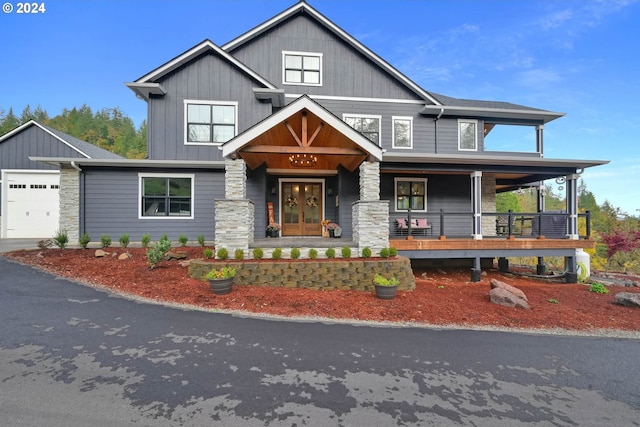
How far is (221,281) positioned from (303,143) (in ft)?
13.6

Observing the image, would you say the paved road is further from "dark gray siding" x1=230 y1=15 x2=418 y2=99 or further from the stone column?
"dark gray siding" x1=230 y1=15 x2=418 y2=99

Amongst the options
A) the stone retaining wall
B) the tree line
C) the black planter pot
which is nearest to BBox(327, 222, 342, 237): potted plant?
the stone retaining wall

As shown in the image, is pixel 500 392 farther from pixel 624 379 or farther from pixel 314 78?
pixel 314 78

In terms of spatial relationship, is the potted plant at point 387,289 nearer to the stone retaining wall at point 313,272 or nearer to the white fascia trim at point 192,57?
the stone retaining wall at point 313,272

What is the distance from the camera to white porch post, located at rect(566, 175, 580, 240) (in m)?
9.97

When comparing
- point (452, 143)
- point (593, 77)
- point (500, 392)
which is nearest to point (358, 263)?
point (500, 392)

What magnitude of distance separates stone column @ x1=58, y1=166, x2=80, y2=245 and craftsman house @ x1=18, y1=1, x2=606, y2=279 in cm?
5

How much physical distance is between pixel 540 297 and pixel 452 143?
25.6 feet

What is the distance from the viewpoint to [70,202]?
10078mm

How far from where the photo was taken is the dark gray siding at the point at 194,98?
10734 mm

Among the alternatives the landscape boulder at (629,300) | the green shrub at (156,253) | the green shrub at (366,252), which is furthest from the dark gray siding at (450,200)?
the green shrub at (156,253)

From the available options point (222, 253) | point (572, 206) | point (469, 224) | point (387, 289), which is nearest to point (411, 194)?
point (469, 224)

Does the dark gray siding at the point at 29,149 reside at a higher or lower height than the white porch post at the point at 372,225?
higher

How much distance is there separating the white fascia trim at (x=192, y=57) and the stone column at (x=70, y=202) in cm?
440
